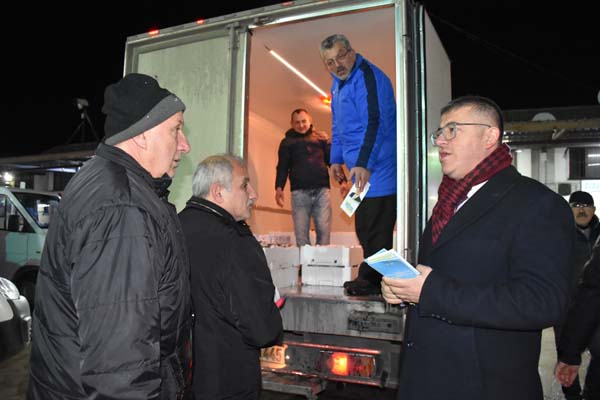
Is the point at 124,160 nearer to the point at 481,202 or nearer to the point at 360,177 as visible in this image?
the point at 481,202

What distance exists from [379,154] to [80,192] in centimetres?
305

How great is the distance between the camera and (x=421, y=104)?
3682mm

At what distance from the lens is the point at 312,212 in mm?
6020

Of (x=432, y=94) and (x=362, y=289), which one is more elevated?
(x=432, y=94)

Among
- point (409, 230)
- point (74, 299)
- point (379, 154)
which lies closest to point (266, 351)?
point (409, 230)

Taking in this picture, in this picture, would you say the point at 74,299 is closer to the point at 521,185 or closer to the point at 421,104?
the point at 521,185

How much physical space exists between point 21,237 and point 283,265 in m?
6.76

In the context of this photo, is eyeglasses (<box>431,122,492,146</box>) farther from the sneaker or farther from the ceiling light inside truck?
the ceiling light inside truck

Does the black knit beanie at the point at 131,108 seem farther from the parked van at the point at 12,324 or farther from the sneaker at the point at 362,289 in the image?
the parked van at the point at 12,324

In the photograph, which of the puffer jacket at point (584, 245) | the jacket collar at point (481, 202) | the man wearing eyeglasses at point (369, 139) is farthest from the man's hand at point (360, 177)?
the puffer jacket at point (584, 245)

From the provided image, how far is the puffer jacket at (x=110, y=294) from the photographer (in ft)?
4.41

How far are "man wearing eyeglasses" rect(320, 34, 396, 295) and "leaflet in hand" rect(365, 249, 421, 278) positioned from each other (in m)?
2.15

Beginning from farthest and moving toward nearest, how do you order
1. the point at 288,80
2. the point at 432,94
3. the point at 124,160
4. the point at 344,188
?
1. the point at 288,80
2. the point at 344,188
3. the point at 432,94
4. the point at 124,160

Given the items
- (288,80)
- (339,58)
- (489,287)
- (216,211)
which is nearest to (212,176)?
(216,211)
